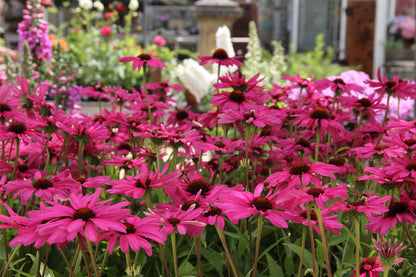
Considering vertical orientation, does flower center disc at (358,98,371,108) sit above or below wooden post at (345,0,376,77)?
below

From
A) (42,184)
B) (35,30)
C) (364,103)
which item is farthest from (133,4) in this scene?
(42,184)

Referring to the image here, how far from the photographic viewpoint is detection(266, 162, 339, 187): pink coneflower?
795mm

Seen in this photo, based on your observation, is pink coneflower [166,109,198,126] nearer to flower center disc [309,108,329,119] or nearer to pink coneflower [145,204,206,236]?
flower center disc [309,108,329,119]

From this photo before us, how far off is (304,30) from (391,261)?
8.89m

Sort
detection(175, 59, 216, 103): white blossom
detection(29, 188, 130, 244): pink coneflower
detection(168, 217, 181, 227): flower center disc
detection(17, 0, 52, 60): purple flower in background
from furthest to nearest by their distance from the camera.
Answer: detection(175, 59, 216, 103): white blossom → detection(17, 0, 52, 60): purple flower in background → detection(168, 217, 181, 227): flower center disc → detection(29, 188, 130, 244): pink coneflower

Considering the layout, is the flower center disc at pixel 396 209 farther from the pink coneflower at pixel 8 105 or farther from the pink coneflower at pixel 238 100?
the pink coneflower at pixel 8 105

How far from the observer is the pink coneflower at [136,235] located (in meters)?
0.64

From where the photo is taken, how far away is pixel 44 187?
87cm

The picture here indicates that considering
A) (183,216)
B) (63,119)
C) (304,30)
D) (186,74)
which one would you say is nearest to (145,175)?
(183,216)

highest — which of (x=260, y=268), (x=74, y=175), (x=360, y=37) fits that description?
(x=360, y=37)

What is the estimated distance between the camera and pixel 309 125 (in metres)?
1.08

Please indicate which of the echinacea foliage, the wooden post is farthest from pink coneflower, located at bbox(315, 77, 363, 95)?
the wooden post

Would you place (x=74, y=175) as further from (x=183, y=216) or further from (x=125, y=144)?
(x=183, y=216)

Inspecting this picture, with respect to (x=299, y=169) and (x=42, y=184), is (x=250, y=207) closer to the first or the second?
(x=299, y=169)
